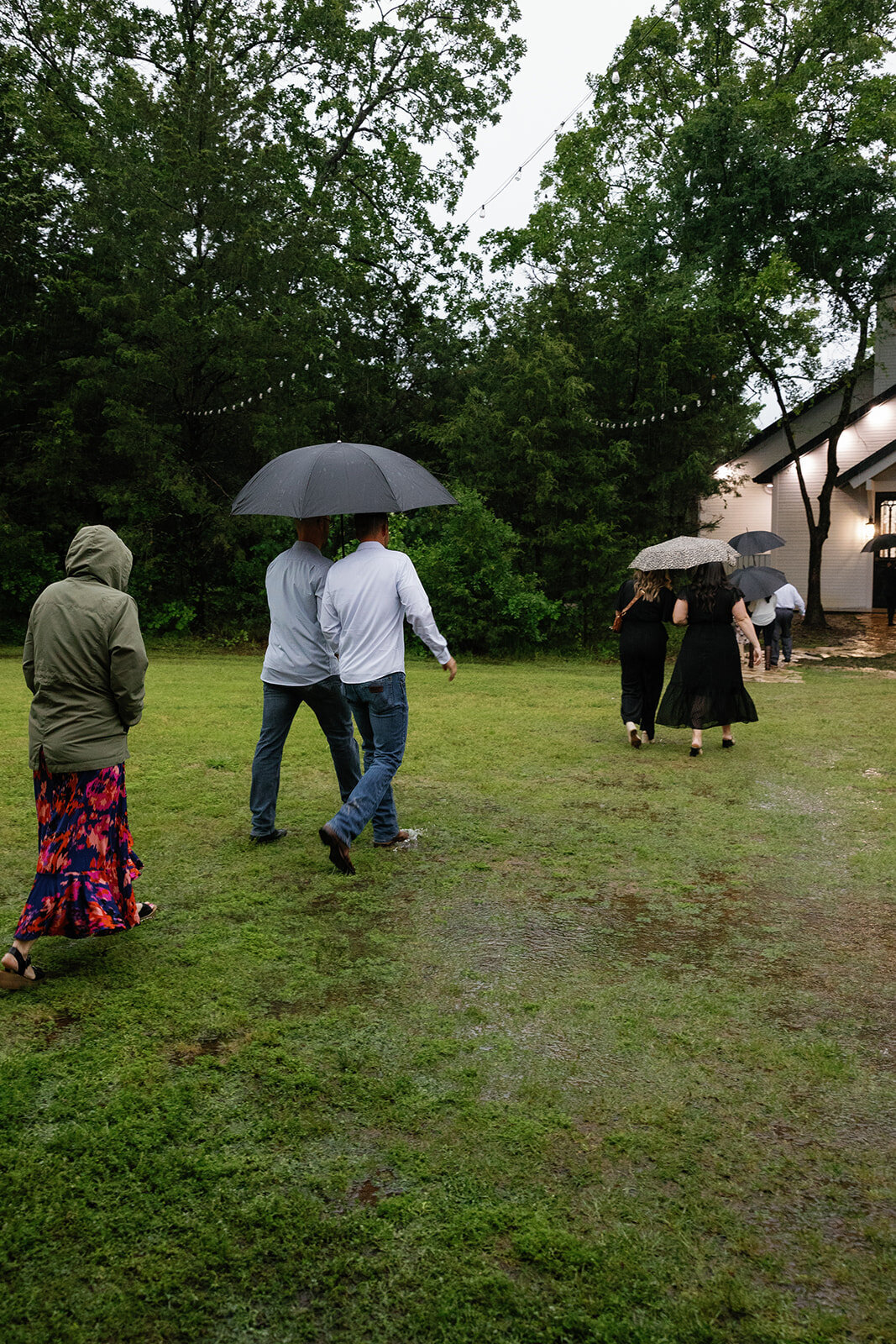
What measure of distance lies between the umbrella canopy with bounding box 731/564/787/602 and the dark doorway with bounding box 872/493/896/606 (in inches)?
462

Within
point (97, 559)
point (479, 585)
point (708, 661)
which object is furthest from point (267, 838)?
point (479, 585)

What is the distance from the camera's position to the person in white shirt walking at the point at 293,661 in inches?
224

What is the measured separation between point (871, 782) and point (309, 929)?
5.28 m

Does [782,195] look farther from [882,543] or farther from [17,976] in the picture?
[17,976]

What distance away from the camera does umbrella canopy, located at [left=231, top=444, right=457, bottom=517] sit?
17.3ft

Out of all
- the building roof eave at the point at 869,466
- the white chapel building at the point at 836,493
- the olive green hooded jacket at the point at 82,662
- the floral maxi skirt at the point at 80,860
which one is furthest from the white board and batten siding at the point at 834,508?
the floral maxi skirt at the point at 80,860

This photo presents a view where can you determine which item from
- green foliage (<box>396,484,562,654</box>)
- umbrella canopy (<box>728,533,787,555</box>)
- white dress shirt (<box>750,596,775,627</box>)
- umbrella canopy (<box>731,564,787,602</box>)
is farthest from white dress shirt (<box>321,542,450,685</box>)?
green foliage (<box>396,484,562,654</box>)

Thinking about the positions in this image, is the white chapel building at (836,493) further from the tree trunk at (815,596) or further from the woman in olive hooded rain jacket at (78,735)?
the woman in olive hooded rain jacket at (78,735)

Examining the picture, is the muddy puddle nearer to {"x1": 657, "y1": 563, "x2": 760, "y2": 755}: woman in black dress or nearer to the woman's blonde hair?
{"x1": 657, "y1": 563, "x2": 760, "y2": 755}: woman in black dress

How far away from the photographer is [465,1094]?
3160mm

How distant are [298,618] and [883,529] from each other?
2269 centimetres

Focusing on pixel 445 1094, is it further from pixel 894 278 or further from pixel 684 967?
pixel 894 278

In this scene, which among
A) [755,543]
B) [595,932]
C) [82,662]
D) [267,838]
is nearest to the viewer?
[82,662]

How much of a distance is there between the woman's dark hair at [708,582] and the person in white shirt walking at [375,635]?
3959 mm
